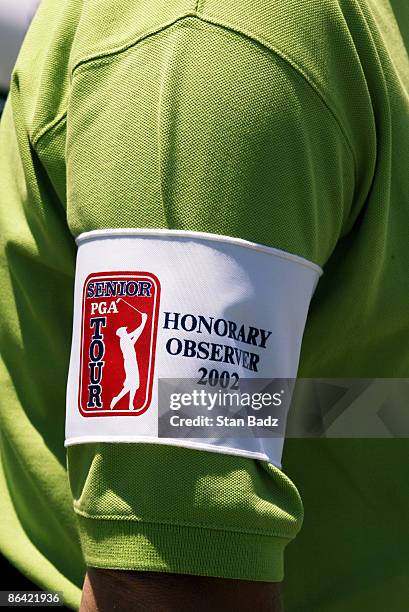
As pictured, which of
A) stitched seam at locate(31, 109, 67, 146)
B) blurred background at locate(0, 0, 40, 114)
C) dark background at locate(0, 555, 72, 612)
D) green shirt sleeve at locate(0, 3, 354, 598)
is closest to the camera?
green shirt sleeve at locate(0, 3, 354, 598)

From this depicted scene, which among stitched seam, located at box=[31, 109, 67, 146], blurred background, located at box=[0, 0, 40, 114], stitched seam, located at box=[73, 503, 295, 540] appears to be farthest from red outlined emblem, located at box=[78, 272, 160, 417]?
blurred background, located at box=[0, 0, 40, 114]

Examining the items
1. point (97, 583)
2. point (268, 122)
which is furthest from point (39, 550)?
point (268, 122)

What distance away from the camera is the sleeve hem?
3.03 feet

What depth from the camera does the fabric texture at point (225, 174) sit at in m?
Result: 0.92

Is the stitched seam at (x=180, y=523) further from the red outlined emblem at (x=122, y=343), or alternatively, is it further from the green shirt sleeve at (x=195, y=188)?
the red outlined emblem at (x=122, y=343)

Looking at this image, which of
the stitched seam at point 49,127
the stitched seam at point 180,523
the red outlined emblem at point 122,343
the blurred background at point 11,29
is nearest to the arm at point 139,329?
the red outlined emblem at point 122,343

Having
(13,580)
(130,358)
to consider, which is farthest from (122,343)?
(13,580)

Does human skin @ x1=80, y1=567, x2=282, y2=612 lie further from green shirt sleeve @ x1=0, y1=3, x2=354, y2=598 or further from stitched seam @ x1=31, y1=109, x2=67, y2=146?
stitched seam @ x1=31, y1=109, x2=67, y2=146

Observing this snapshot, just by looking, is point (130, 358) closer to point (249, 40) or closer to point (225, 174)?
point (225, 174)

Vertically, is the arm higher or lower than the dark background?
higher

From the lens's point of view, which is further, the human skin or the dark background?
the dark background

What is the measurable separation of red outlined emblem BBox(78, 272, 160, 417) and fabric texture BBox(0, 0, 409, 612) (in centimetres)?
5

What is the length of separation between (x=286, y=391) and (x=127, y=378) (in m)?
0.18

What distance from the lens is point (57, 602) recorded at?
1343 millimetres
